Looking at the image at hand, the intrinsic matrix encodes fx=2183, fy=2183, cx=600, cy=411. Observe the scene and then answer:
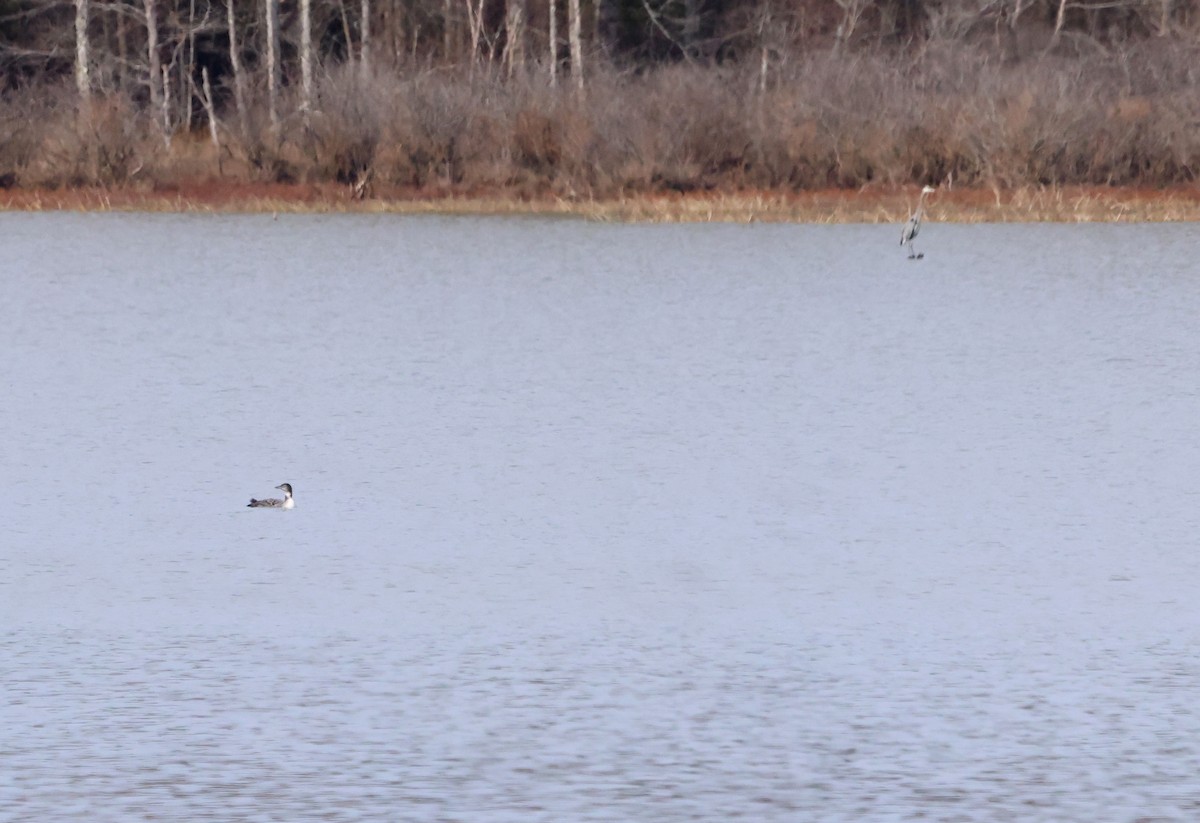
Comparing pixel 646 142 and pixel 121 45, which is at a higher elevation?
pixel 121 45

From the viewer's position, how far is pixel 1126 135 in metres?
33.8

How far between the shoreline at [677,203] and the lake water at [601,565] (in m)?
11.6

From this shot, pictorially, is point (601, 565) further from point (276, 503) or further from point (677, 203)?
point (677, 203)

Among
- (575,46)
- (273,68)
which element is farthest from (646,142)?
(575,46)

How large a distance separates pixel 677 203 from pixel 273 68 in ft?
28.2

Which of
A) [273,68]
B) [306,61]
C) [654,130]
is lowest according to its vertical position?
[654,130]

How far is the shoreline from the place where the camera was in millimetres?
31172

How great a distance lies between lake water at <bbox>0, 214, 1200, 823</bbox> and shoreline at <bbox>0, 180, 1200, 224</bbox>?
1162 centimetres

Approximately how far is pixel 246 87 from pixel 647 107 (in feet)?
23.5

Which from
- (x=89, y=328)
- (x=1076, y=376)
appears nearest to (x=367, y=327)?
(x=89, y=328)

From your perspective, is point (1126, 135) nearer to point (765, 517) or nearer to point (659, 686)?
point (765, 517)

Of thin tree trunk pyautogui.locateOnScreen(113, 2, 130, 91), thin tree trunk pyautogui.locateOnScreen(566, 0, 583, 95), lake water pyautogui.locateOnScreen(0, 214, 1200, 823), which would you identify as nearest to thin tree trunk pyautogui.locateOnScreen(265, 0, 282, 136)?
thin tree trunk pyautogui.locateOnScreen(566, 0, 583, 95)

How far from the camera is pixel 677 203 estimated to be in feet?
106

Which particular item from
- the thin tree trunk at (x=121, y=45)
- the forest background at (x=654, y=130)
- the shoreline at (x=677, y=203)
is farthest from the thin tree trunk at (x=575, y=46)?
the thin tree trunk at (x=121, y=45)
